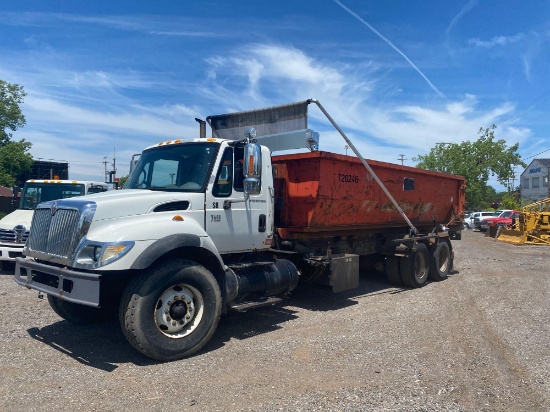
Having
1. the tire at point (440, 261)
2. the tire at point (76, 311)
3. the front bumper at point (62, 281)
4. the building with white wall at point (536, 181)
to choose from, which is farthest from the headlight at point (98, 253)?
the building with white wall at point (536, 181)

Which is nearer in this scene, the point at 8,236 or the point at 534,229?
the point at 8,236

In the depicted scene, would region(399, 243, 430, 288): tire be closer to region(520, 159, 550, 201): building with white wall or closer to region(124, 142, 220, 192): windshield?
region(124, 142, 220, 192): windshield

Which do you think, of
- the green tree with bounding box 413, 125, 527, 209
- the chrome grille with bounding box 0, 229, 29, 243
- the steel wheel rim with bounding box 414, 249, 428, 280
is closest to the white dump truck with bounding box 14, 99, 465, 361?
the steel wheel rim with bounding box 414, 249, 428, 280

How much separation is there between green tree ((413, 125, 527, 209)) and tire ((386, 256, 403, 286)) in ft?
139

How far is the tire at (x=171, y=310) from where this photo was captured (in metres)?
5.15

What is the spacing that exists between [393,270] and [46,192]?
865cm

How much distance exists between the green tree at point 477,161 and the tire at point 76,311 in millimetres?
47742

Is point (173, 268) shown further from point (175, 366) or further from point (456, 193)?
point (456, 193)

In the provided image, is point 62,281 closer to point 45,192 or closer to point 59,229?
point 59,229

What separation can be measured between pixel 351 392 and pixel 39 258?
13.1ft

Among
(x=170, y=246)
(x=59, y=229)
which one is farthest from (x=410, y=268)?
(x=59, y=229)

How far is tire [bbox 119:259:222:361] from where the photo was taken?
16.9ft

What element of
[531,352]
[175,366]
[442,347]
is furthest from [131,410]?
[531,352]

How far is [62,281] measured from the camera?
5125 millimetres
